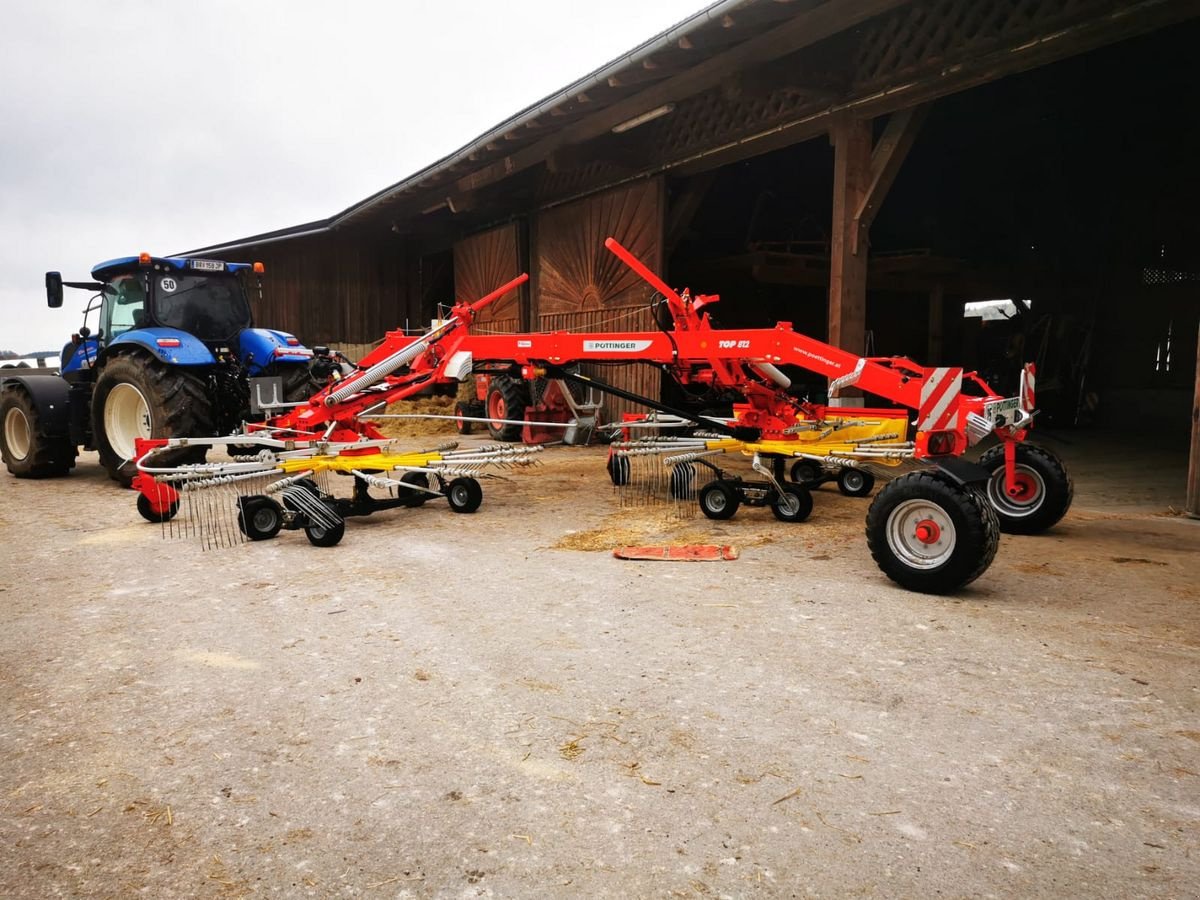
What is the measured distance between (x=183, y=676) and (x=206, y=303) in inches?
240

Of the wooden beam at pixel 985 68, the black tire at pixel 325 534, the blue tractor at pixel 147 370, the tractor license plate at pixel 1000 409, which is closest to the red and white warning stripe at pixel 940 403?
the tractor license plate at pixel 1000 409

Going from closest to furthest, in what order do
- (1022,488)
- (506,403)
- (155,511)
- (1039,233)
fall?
(1022,488) < (155,511) < (506,403) < (1039,233)

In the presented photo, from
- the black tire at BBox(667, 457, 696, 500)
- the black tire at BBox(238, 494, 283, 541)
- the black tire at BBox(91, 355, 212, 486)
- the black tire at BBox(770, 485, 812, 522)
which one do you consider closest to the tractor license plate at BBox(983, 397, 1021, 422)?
the black tire at BBox(770, 485, 812, 522)

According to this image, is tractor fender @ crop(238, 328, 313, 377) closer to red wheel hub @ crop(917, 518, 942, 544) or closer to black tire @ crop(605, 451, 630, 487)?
black tire @ crop(605, 451, 630, 487)

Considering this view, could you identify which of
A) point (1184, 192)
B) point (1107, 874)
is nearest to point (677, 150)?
point (1184, 192)

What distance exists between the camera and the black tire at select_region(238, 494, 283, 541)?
509 cm

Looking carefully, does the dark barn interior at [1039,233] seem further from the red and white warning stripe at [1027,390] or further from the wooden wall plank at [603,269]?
the red and white warning stripe at [1027,390]

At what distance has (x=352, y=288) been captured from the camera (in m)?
15.6

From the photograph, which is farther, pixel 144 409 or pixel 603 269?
pixel 603 269

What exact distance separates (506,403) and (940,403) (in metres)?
7.62

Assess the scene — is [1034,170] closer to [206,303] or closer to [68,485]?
[206,303]

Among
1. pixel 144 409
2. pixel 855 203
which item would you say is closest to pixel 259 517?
pixel 144 409

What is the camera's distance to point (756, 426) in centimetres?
594

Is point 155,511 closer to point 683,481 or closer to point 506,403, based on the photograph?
point 683,481
